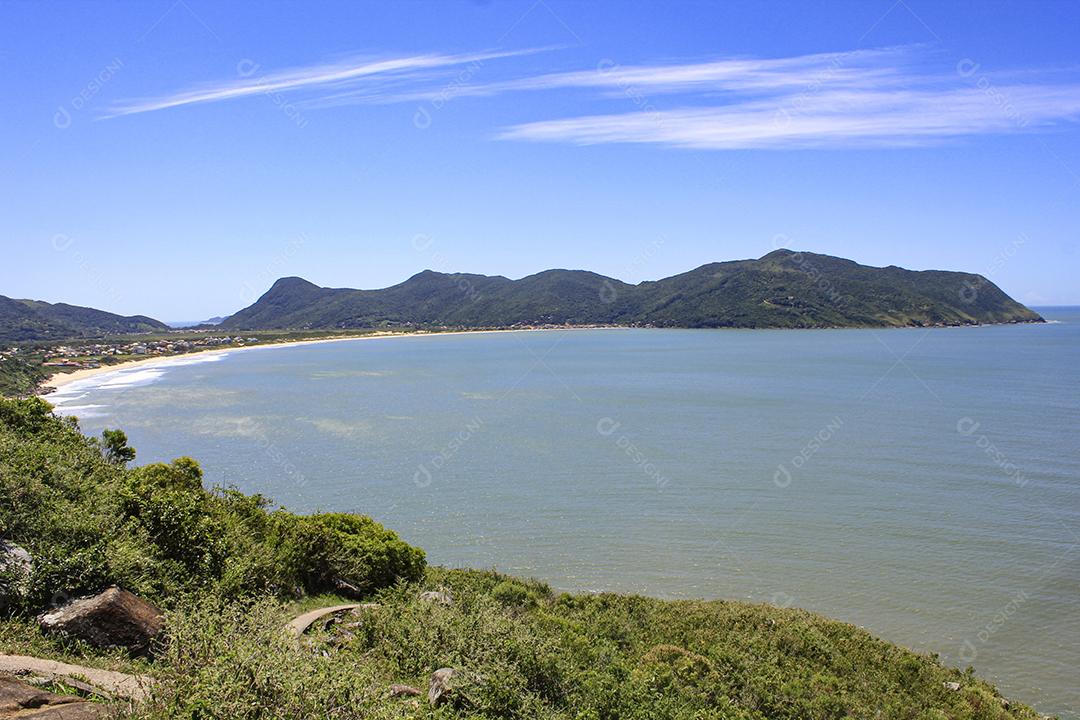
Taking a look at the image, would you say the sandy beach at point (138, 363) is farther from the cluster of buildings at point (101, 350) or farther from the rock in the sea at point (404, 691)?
the rock in the sea at point (404, 691)

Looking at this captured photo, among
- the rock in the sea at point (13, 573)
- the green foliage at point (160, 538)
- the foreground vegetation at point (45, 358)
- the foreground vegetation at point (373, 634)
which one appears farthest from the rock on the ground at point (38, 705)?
the foreground vegetation at point (45, 358)

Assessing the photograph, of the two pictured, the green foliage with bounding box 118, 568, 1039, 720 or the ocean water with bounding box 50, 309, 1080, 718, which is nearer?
the green foliage with bounding box 118, 568, 1039, 720

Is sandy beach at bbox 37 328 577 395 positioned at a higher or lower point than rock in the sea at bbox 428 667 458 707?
higher

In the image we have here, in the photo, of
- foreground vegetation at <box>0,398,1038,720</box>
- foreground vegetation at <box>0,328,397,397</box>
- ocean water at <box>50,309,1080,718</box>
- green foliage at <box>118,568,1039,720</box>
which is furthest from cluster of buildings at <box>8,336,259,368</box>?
green foliage at <box>118,568,1039,720</box>

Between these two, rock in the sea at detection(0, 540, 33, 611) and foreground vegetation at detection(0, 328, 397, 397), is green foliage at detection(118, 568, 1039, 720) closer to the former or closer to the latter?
rock in the sea at detection(0, 540, 33, 611)

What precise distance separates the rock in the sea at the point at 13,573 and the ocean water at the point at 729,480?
15.8m

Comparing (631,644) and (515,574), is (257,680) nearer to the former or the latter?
(631,644)

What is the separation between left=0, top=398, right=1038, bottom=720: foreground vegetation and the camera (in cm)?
743

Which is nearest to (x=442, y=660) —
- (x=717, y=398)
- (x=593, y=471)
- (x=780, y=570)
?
(x=780, y=570)

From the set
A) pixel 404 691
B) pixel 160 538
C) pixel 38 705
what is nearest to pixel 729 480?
pixel 404 691

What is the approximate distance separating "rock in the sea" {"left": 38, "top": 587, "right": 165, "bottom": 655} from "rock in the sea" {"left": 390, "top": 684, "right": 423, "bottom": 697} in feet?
12.3

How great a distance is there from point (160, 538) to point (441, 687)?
7.60m

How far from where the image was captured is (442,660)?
11.5 m

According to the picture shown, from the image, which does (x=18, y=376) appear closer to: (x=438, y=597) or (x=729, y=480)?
(x=729, y=480)
